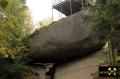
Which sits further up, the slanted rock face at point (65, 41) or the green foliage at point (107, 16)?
the green foliage at point (107, 16)

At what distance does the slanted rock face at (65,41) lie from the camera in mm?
14578

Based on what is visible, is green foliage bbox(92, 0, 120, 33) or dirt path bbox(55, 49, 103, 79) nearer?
green foliage bbox(92, 0, 120, 33)

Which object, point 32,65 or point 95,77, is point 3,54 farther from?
point 95,77

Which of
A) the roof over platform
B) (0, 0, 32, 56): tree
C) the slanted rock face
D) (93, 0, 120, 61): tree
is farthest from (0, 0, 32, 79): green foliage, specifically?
(93, 0, 120, 61): tree

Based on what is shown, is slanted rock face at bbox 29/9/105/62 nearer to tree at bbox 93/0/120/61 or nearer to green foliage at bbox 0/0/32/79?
green foliage at bbox 0/0/32/79

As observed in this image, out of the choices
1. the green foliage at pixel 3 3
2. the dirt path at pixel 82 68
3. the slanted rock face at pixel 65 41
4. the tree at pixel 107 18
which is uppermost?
the green foliage at pixel 3 3

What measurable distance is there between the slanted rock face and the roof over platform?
1.94m

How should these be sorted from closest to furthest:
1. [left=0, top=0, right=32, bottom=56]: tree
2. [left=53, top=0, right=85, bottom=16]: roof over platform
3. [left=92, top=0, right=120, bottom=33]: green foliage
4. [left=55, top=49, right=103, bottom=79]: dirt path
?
[left=92, top=0, right=120, bottom=33]: green foliage < [left=0, top=0, right=32, bottom=56]: tree < [left=55, top=49, right=103, bottom=79]: dirt path < [left=53, top=0, right=85, bottom=16]: roof over platform

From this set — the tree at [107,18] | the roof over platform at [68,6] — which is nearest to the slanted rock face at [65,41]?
the roof over platform at [68,6]

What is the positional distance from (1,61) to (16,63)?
970 mm

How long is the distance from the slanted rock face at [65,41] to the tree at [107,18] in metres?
4.10

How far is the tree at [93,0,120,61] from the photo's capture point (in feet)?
30.6

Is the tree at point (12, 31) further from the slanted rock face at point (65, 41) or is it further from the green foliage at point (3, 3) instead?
the slanted rock face at point (65, 41)

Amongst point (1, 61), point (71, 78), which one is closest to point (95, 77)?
point (71, 78)
